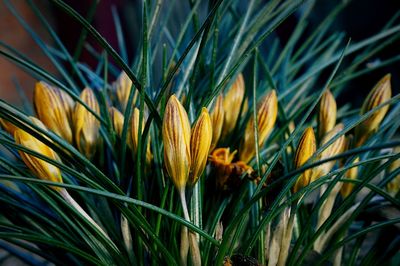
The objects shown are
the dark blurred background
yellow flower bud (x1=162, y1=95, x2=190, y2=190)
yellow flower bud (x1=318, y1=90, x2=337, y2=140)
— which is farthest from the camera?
the dark blurred background

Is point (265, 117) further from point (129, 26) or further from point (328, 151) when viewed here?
point (129, 26)

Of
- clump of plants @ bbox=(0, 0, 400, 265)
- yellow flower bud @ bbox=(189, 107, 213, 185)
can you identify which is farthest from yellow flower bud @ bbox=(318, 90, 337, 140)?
yellow flower bud @ bbox=(189, 107, 213, 185)

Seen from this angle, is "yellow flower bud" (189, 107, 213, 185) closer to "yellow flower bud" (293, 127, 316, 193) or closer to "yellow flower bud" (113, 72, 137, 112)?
"yellow flower bud" (293, 127, 316, 193)

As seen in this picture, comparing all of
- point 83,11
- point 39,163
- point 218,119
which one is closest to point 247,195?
point 218,119

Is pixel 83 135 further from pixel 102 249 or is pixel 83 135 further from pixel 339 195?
pixel 339 195

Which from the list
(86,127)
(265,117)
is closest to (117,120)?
(86,127)

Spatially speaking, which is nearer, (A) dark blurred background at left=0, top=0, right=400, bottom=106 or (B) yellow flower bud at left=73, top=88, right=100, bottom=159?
(B) yellow flower bud at left=73, top=88, right=100, bottom=159

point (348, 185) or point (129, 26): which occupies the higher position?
point (129, 26)
